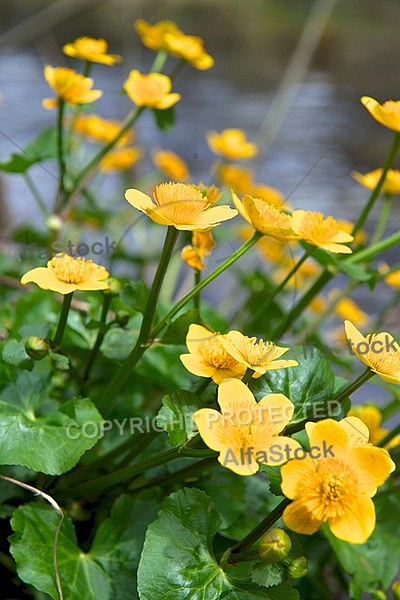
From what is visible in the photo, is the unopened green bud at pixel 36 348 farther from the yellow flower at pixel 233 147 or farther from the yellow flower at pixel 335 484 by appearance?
the yellow flower at pixel 233 147

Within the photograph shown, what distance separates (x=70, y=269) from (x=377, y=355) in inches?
6.6

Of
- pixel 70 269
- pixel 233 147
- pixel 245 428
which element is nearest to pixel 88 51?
pixel 233 147

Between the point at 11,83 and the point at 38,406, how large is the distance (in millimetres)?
1512

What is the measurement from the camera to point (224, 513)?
49 centimetres

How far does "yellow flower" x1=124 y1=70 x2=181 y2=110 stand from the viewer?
610 mm

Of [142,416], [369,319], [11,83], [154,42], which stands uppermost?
[154,42]

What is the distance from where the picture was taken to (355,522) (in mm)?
329

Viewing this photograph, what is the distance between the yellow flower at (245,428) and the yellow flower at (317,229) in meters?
0.11

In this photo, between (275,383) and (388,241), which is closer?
(275,383)

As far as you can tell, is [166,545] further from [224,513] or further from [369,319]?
[369,319]

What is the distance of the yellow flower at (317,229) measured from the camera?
0.43 m

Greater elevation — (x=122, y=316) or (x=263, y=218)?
(x=263, y=218)

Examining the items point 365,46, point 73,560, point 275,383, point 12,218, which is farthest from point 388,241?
point 365,46

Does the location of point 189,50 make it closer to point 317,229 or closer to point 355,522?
point 317,229
